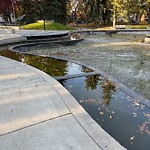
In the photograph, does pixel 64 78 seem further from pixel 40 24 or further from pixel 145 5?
pixel 145 5

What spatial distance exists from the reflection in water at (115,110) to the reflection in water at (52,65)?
3.56 feet

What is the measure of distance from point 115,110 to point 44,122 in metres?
1.89

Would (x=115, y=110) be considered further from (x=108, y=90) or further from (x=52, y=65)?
(x=52, y=65)

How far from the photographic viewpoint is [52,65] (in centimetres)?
869

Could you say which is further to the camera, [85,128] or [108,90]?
[108,90]

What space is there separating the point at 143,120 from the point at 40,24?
24.8 metres

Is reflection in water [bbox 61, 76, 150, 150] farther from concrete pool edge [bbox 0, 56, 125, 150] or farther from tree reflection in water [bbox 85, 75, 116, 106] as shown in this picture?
concrete pool edge [bbox 0, 56, 125, 150]

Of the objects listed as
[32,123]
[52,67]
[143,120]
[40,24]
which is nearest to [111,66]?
[52,67]

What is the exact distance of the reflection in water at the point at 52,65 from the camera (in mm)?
7811

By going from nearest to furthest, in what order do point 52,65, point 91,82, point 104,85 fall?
1. point 104,85
2. point 91,82
3. point 52,65

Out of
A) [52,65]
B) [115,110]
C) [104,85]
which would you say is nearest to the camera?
[115,110]

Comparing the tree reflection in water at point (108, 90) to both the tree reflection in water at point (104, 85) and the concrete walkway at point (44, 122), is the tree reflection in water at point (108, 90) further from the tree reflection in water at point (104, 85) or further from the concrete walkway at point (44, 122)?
the concrete walkway at point (44, 122)

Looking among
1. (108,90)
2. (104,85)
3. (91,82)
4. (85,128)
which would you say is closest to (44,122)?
(85,128)

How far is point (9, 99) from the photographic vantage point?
173 inches
